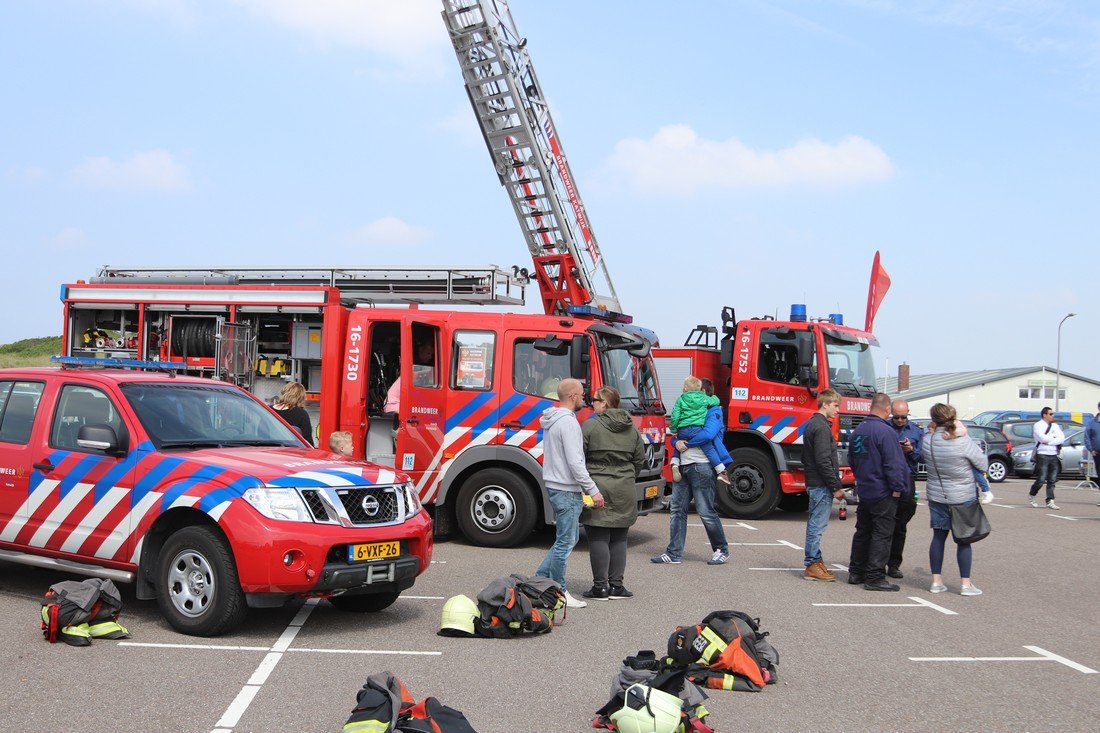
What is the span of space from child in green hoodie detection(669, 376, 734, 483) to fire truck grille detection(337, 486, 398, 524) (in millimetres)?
3962

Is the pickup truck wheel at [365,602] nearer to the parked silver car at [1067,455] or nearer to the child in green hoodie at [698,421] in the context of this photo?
the child in green hoodie at [698,421]

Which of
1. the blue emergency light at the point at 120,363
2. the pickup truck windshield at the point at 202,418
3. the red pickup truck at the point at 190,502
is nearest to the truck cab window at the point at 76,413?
the red pickup truck at the point at 190,502

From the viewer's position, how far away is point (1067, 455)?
976 inches

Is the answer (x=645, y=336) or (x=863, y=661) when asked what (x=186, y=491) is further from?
(x=645, y=336)

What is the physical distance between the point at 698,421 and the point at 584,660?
4.22m

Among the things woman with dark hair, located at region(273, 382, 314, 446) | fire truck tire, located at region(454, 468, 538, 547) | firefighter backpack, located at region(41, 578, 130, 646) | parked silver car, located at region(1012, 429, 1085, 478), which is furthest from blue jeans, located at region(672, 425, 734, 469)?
parked silver car, located at region(1012, 429, 1085, 478)

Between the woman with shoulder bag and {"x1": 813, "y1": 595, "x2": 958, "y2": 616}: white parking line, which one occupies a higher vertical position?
the woman with shoulder bag

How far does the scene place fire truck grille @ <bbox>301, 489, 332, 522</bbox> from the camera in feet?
21.5

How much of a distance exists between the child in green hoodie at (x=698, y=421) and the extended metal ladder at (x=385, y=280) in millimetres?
3040

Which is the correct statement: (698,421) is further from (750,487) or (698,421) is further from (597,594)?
(750,487)

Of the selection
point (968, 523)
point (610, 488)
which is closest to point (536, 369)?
point (610, 488)

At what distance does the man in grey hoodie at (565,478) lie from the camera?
314 inches

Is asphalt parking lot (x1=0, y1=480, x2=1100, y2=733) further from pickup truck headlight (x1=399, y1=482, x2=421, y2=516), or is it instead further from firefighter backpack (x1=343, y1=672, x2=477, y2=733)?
pickup truck headlight (x1=399, y1=482, x2=421, y2=516)

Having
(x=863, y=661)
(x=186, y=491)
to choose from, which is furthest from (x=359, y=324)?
(x=863, y=661)
